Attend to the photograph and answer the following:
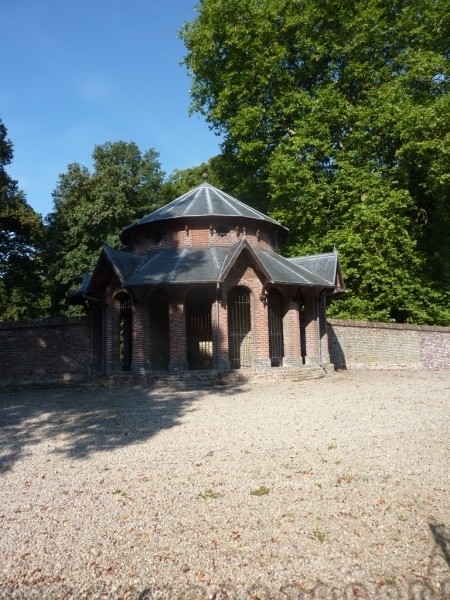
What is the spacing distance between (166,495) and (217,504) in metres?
0.60

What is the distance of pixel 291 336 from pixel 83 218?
1812cm

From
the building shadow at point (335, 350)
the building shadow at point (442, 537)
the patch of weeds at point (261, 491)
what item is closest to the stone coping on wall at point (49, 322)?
the building shadow at point (335, 350)

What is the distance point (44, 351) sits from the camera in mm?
16828

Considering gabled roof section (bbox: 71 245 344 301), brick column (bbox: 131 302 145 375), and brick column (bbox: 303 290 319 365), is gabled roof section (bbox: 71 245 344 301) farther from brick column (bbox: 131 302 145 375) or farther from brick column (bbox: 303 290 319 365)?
brick column (bbox: 131 302 145 375)

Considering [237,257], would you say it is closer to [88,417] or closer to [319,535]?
[88,417]

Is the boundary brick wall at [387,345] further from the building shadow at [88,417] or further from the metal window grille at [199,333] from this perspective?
the building shadow at [88,417]

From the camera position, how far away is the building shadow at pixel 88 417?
7.04 m

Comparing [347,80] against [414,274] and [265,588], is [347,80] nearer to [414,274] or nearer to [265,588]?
[414,274]

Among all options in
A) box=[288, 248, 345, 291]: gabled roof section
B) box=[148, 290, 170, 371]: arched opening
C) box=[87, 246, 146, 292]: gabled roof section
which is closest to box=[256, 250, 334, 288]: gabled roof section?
box=[288, 248, 345, 291]: gabled roof section

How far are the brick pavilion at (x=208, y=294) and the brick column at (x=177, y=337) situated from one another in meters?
0.03

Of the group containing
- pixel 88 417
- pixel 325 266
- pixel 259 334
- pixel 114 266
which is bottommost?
pixel 88 417

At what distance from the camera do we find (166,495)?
187 inches

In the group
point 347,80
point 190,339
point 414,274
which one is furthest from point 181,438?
point 347,80

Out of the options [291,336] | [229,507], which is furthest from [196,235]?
[229,507]
